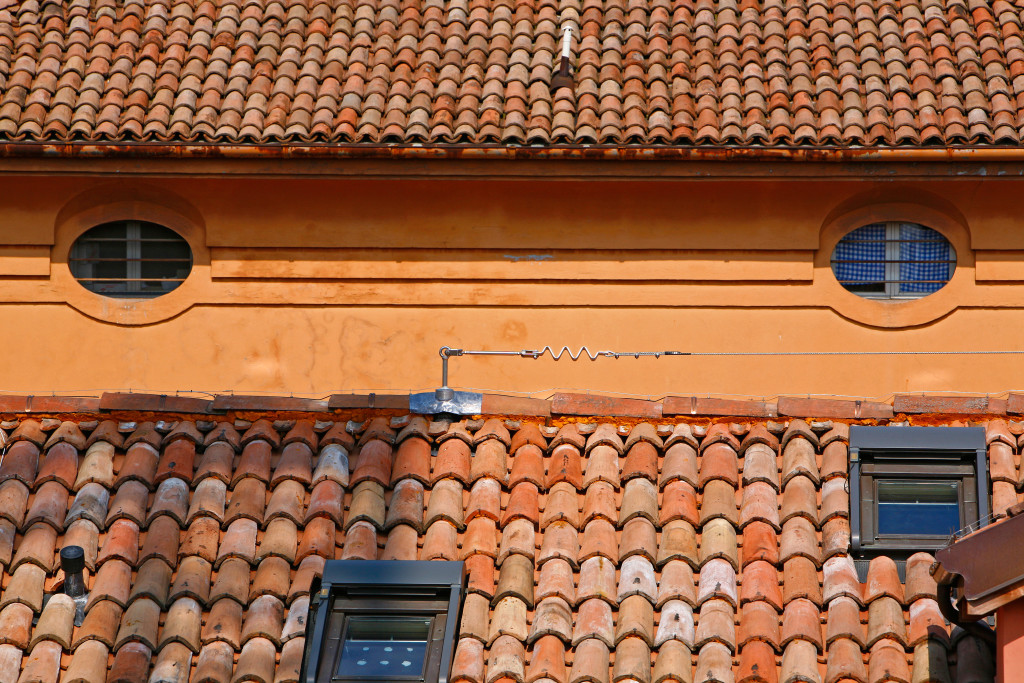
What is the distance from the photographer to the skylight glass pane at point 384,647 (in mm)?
7012

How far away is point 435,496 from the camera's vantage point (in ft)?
26.2

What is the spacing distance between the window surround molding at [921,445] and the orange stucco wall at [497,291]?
2708 mm

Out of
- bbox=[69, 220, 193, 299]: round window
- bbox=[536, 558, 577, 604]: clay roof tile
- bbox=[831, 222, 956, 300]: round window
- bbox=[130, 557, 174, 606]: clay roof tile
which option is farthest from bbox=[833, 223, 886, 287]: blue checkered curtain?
bbox=[130, 557, 174, 606]: clay roof tile

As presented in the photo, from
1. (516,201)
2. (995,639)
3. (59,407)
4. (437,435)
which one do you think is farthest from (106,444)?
(995,639)

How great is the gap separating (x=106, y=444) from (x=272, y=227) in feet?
9.59

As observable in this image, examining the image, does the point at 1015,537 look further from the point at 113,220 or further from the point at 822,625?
the point at 113,220

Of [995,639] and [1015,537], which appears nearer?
[1015,537]

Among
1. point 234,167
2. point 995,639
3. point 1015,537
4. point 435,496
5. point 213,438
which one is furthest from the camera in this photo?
point 234,167

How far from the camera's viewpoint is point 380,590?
7387mm

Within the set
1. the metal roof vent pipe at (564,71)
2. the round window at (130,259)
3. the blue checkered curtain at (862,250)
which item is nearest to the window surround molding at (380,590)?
the round window at (130,259)

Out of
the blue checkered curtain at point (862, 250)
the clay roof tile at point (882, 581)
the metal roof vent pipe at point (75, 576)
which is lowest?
the metal roof vent pipe at point (75, 576)

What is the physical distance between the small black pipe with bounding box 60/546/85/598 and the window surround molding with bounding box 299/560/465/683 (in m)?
1.20

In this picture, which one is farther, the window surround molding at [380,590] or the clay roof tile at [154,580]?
the clay roof tile at [154,580]

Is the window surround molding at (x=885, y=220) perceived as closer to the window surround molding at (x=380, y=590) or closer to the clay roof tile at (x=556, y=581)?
the clay roof tile at (x=556, y=581)
